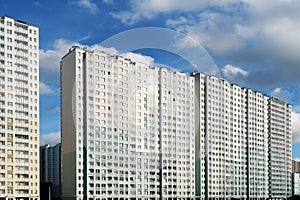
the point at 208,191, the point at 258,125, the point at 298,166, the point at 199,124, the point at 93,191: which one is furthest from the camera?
the point at 298,166

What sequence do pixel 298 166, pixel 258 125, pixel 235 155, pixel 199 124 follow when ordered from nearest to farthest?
pixel 199 124
pixel 235 155
pixel 258 125
pixel 298 166

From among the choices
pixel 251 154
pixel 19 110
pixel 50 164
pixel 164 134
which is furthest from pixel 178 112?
pixel 251 154

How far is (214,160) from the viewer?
10.5 m

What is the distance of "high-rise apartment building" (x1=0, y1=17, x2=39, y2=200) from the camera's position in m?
7.78

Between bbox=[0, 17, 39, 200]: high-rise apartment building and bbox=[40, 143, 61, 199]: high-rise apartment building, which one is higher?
bbox=[0, 17, 39, 200]: high-rise apartment building

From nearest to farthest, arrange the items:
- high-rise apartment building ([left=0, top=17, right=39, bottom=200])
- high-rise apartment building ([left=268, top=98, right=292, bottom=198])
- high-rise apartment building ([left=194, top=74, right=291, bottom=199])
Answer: high-rise apartment building ([left=0, top=17, right=39, bottom=200])
high-rise apartment building ([left=194, top=74, right=291, bottom=199])
high-rise apartment building ([left=268, top=98, right=292, bottom=198])

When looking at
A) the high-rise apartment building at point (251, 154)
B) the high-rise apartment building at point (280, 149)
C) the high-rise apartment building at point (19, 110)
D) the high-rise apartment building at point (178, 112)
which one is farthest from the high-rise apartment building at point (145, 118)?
the high-rise apartment building at point (280, 149)

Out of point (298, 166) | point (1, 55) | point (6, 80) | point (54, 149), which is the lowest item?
point (298, 166)

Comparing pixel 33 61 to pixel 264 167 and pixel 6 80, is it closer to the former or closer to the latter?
pixel 6 80

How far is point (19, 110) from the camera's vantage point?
805cm

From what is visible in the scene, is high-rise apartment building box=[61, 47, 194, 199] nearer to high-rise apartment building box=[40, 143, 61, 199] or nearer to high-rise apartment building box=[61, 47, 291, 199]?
high-rise apartment building box=[61, 47, 291, 199]

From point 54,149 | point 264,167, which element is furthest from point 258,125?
point 54,149

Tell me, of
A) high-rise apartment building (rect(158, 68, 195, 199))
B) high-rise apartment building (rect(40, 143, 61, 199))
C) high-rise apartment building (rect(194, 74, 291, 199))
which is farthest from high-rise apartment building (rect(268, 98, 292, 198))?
high-rise apartment building (rect(158, 68, 195, 199))

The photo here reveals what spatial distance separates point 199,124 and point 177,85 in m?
0.15
